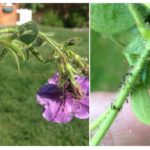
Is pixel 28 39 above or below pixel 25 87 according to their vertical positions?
above

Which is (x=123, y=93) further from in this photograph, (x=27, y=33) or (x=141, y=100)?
(x=27, y=33)

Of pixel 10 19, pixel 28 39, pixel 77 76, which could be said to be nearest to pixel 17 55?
pixel 28 39

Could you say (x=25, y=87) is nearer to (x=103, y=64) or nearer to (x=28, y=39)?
(x=103, y=64)

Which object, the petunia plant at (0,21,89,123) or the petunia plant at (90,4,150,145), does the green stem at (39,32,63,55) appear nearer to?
the petunia plant at (0,21,89,123)

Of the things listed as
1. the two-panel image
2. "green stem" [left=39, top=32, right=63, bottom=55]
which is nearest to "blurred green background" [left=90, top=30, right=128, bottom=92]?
the two-panel image

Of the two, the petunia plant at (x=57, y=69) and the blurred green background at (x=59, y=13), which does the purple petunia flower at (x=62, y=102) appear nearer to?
the petunia plant at (x=57, y=69)
